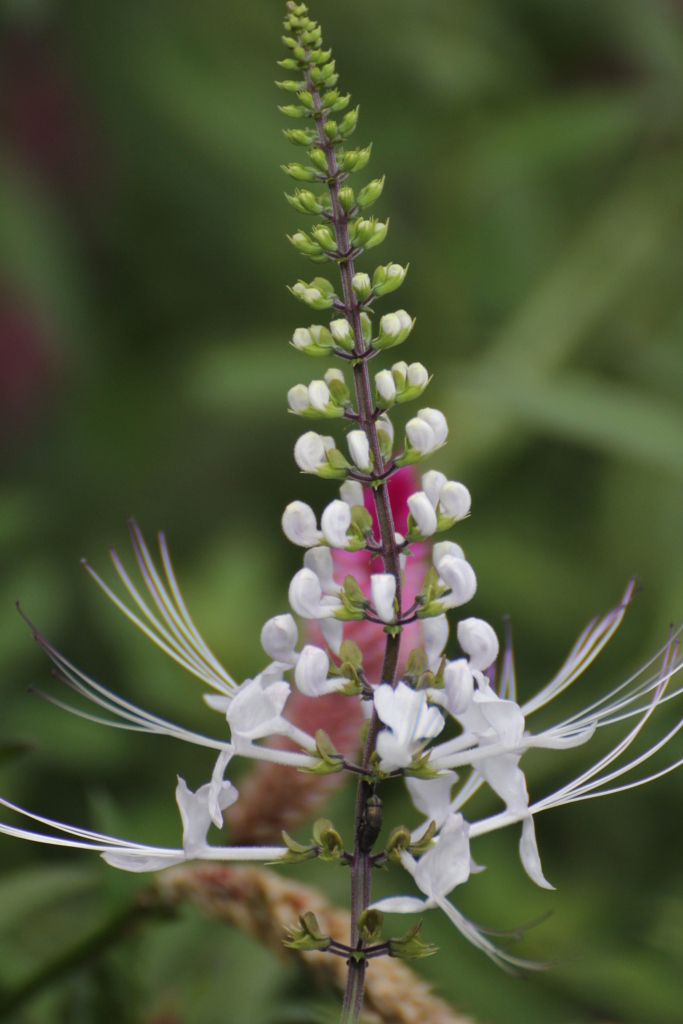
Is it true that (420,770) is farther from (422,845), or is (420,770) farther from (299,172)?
(299,172)

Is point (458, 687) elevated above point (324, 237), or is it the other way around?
point (324, 237)

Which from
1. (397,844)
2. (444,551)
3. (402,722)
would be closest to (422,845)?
(397,844)

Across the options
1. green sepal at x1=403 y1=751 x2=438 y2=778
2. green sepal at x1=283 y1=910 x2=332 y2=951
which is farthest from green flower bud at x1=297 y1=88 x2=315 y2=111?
green sepal at x1=283 y1=910 x2=332 y2=951

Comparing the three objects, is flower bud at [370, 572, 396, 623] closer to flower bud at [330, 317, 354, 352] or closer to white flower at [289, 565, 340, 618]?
white flower at [289, 565, 340, 618]

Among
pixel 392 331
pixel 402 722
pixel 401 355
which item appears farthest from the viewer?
pixel 401 355

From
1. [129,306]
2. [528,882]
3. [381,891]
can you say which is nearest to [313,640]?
[381,891]

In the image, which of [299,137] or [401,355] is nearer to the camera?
[299,137]

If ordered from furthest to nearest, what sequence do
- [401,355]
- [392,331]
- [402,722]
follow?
[401,355], [392,331], [402,722]

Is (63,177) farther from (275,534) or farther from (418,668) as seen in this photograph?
(418,668)
